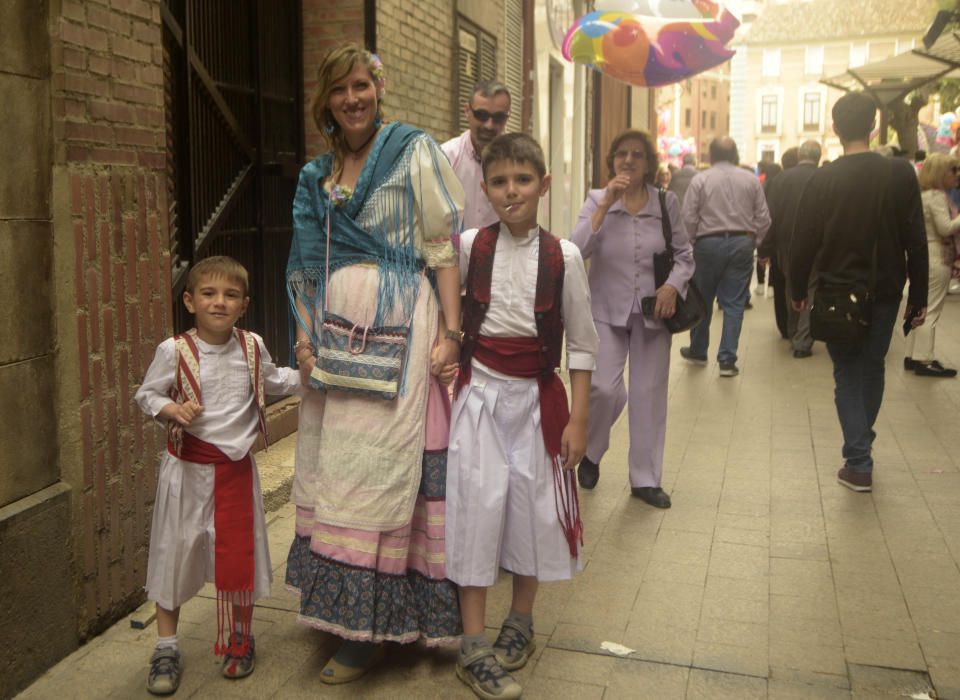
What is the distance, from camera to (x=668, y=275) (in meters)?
5.60

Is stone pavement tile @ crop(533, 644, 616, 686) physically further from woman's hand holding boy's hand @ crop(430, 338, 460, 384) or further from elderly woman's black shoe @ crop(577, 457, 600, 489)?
elderly woman's black shoe @ crop(577, 457, 600, 489)

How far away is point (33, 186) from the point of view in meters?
3.59

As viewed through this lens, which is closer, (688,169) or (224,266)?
(224,266)

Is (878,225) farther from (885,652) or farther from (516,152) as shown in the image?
(516,152)

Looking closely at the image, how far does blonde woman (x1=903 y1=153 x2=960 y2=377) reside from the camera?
30.2ft

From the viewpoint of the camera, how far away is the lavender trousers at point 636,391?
18.5 ft

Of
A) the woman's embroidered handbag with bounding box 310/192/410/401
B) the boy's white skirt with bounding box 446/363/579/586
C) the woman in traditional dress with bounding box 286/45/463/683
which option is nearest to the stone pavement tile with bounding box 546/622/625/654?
the boy's white skirt with bounding box 446/363/579/586

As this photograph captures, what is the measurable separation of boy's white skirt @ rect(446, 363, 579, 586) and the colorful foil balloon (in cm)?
537

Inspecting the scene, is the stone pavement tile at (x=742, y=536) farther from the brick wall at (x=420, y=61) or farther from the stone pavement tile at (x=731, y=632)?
the brick wall at (x=420, y=61)

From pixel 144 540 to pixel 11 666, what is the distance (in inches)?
30.1

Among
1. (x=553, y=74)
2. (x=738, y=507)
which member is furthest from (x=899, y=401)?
(x=553, y=74)

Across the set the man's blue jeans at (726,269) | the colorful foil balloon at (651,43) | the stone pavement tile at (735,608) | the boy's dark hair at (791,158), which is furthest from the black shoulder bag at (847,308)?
the boy's dark hair at (791,158)

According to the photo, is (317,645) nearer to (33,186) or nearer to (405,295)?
(405,295)

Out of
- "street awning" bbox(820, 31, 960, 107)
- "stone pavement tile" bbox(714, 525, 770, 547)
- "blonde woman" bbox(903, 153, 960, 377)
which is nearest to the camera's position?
"stone pavement tile" bbox(714, 525, 770, 547)
